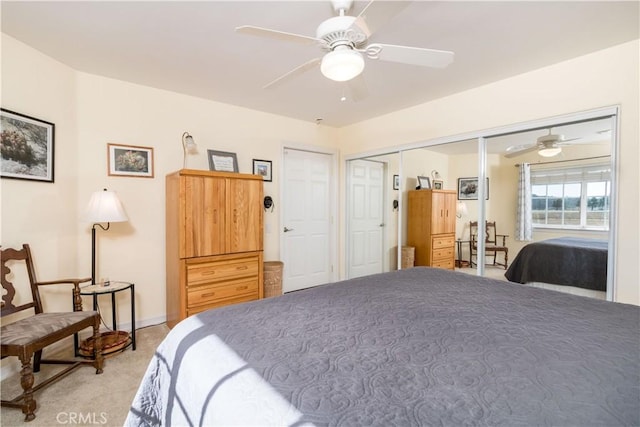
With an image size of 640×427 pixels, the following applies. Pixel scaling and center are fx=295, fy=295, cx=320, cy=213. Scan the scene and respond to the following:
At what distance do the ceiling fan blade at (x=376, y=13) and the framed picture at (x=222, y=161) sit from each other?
2448 mm

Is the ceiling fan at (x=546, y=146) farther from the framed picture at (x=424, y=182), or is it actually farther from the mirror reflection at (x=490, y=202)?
the framed picture at (x=424, y=182)

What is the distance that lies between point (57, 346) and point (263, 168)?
2694mm

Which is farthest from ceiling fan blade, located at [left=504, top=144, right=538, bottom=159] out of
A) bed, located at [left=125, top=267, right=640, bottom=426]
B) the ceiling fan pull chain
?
the ceiling fan pull chain

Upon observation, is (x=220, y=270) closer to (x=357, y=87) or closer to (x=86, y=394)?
(x=86, y=394)

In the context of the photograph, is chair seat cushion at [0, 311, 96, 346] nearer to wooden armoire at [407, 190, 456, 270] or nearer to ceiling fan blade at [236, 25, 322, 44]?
ceiling fan blade at [236, 25, 322, 44]

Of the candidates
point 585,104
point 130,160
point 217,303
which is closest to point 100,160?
point 130,160

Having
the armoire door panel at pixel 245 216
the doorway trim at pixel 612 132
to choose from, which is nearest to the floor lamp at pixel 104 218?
the armoire door panel at pixel 245 216

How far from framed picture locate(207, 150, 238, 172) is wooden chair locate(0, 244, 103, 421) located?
173cm

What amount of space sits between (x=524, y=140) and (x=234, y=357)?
3144mm

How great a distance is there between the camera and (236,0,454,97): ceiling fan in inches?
55.1

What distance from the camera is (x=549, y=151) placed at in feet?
8.93

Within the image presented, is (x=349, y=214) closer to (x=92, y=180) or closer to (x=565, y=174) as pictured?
(x=565, y=174)

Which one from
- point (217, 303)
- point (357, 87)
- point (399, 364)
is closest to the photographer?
point (399, 364)

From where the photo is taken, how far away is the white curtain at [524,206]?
2873 mm
